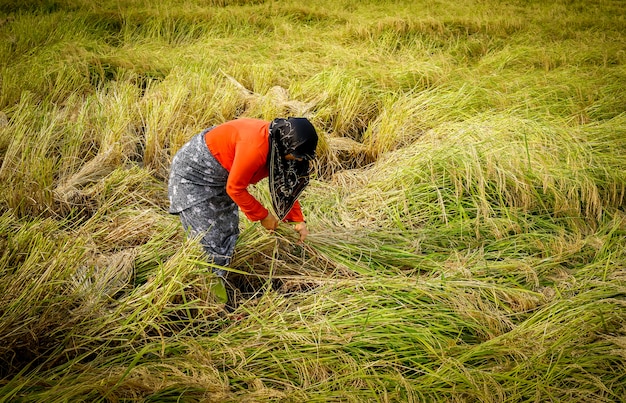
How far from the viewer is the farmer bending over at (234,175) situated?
1612 millimetres

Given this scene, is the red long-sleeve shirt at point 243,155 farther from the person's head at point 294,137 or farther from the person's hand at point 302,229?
the person's hand at point 302,229

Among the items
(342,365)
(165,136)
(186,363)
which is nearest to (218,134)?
(186,363)

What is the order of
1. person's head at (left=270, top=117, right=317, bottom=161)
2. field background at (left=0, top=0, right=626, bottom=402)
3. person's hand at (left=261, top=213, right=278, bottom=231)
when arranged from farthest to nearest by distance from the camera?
person's hand at (left=261, top=213, right=278, bottom=231) → person's head at (left=270, top=117, right=317, bottom=161) → field background at (left=0, top=0, right=626, bottom=402)

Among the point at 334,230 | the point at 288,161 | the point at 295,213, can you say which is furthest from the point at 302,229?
the point at 334,230

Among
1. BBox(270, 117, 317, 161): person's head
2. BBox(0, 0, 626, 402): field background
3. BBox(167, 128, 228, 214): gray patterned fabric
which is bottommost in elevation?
→ BBox(0, 0, 626, 402): field background

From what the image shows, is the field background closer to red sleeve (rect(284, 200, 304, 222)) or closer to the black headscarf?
red sleeve (rect(284, 200, 304, 222))

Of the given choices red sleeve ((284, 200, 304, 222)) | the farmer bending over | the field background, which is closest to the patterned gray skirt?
the farmer bending over

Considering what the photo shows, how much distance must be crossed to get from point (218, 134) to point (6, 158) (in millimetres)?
1376

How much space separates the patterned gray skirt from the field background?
0.14 metres

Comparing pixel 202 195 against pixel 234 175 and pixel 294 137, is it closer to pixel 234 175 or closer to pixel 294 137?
pixel 234 175

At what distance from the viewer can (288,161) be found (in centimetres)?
171

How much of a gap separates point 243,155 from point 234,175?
8 cm

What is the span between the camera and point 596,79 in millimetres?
3553

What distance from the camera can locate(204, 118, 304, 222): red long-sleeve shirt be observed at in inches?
63.6
